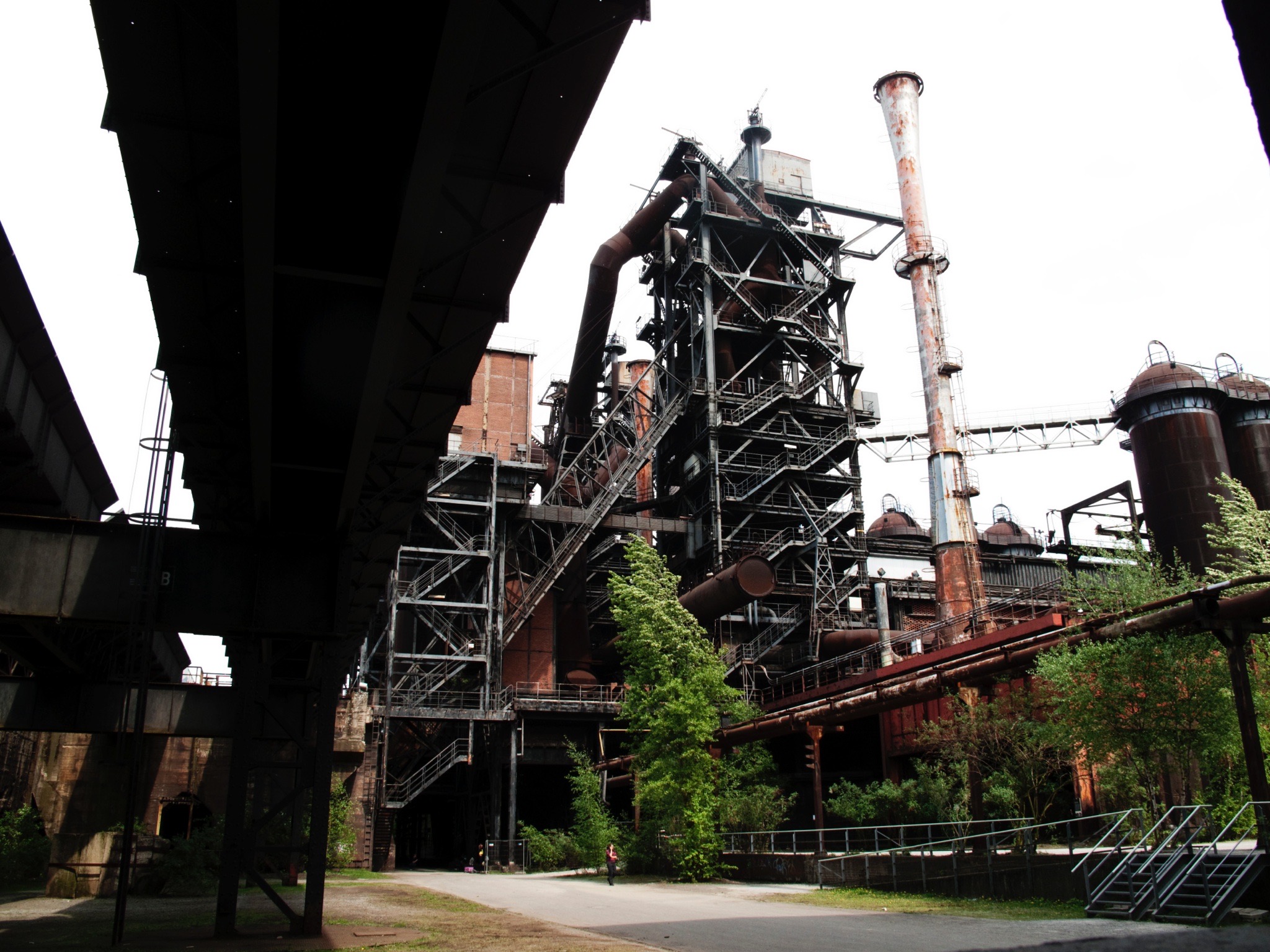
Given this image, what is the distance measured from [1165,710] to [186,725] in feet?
64.5

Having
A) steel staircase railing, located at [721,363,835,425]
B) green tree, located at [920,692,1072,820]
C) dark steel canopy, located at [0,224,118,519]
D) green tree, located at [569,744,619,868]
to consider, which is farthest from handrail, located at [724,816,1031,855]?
steel staircase railing, located at [721,363,835,425]

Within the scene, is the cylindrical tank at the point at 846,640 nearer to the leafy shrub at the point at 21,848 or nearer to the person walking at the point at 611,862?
the person walking at the point at 611,862

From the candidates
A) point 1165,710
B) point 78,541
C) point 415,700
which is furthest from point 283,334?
point 415,700

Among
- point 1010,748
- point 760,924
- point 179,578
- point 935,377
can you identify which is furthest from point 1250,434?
point 179,578

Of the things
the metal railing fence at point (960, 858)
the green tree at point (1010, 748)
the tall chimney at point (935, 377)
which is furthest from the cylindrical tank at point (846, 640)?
the metal railing fence at point (960, 858)

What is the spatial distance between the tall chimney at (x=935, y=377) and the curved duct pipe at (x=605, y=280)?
8.36 metres

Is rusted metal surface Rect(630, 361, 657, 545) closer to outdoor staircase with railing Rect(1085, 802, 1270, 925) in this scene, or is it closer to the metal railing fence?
the metal railing fence

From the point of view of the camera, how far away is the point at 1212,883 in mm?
12875

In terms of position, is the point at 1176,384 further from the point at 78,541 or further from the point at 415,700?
the point at 78,541

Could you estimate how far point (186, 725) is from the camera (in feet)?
69.0

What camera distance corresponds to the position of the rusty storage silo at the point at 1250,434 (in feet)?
129

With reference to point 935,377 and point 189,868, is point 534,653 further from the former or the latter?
point 935,377

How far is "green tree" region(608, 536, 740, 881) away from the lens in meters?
24.7

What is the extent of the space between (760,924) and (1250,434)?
35.8 m
